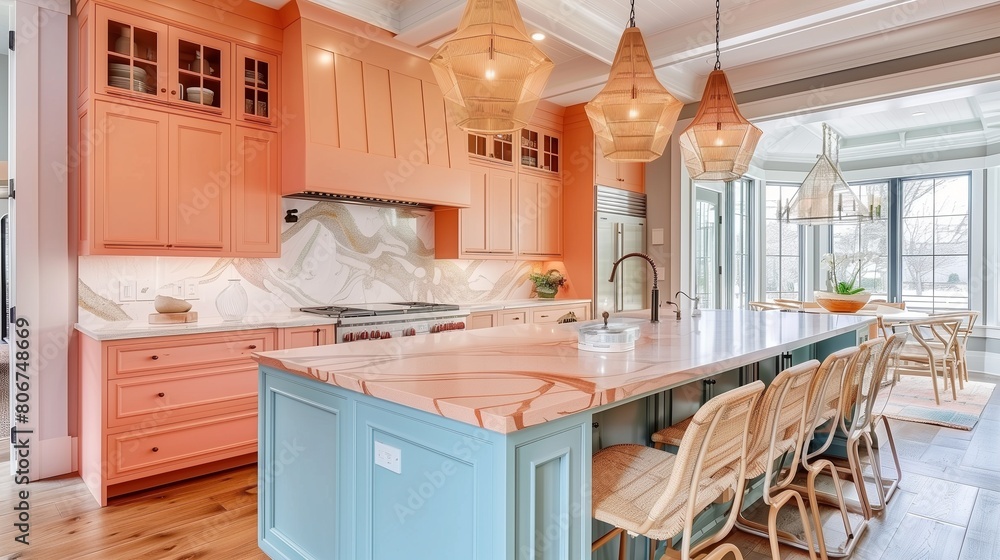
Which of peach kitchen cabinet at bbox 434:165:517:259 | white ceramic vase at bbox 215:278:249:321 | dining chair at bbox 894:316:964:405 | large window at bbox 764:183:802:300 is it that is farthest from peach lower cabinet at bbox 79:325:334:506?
large window at bbox 764:183:802:300

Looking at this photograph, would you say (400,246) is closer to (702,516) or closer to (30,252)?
(30,252)

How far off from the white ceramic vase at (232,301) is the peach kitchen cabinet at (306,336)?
568mm

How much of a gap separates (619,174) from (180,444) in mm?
4408

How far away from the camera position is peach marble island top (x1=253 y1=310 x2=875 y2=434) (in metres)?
1.35

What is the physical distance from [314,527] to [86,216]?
2359 millimetres

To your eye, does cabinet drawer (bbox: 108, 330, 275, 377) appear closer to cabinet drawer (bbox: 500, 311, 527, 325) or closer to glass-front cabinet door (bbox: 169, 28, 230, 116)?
glass-front cabinet door (bbox: 169, 28, 230, 116)

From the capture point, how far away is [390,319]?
12.7ft

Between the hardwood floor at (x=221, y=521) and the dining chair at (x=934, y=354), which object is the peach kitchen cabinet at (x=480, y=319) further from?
the dining chair at (x=934, y=354)

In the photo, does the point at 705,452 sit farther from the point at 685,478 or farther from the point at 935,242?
the point at 935,242

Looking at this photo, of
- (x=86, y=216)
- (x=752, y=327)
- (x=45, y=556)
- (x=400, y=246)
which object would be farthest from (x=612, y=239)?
(x=45, y=556)

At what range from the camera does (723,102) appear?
9.36ft

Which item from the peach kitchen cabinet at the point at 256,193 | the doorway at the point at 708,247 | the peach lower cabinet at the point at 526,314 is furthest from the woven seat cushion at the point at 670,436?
the doorway at the point at 708,247

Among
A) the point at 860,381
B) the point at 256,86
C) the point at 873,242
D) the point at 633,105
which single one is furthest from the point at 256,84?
the point at 873,242

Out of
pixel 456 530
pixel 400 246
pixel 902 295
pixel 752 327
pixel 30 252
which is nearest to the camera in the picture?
pixel 456 530
